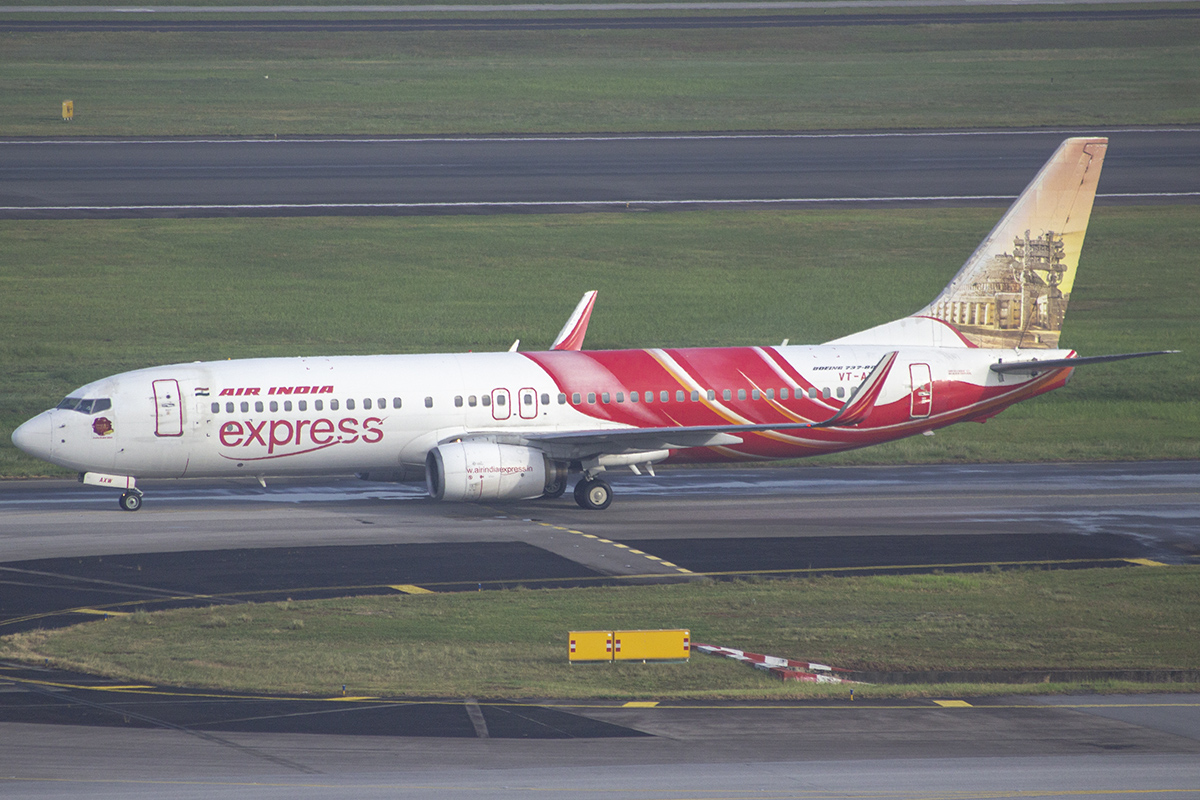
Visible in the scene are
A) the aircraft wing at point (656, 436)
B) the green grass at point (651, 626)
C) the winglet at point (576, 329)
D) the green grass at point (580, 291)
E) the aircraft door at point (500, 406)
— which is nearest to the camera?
the green grass at point (651, 626)

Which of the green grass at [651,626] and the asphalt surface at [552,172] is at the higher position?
the asphalt surface at [552,172]

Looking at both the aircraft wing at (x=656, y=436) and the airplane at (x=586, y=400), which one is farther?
the aircraft wing at (x=656, y=436)

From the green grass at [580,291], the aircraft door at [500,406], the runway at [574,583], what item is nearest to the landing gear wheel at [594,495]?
the runway at [574,583]

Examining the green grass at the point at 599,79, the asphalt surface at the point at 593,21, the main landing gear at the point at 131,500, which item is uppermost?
the asphalt surface at the point at 593,21

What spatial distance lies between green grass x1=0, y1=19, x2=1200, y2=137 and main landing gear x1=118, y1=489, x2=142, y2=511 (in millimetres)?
55162

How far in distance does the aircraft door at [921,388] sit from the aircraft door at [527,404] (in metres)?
11.1

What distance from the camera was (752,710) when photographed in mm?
25000

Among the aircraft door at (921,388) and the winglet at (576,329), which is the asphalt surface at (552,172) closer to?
the winglet at (576,329)

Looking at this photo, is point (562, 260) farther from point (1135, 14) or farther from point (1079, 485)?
point (1135, 14)

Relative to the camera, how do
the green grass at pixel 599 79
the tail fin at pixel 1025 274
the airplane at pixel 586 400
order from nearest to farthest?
1. the airplane at pixel 586 400
2. the tail fin at pixel 1025 274
3. the green grass at pixel 599 79

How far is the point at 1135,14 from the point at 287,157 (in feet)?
267

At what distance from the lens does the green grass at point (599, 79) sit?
9694cm

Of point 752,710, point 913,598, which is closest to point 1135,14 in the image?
point 913,598

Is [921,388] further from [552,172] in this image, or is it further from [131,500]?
[552,172]
